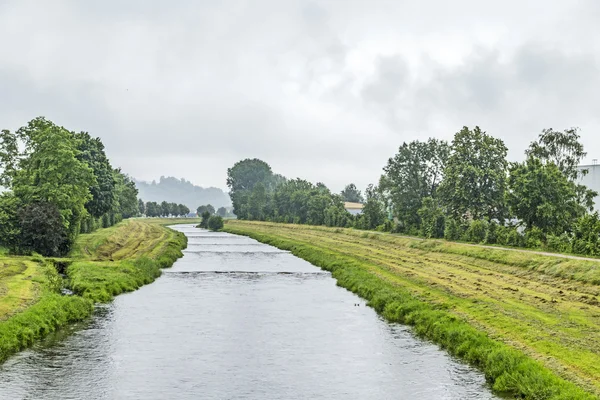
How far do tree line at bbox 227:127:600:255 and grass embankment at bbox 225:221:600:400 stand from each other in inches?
255

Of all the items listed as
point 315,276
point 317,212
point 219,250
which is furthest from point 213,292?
point 317,212

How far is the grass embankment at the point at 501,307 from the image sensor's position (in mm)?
24688

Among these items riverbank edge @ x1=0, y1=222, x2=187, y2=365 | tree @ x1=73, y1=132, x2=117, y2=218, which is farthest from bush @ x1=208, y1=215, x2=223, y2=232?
riverbank edge @ x1=0, y1=222, x2=187, y2=365

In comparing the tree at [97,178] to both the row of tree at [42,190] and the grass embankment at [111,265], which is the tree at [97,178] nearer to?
the grass embankment at [111,265]

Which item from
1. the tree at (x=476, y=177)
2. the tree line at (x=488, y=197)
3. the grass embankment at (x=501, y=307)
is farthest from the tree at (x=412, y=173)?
the grass embankment at (x=501, y=307)

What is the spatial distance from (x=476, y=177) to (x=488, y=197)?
337 cm

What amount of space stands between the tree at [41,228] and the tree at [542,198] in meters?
51.2

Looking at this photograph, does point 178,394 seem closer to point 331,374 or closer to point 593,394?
point 331,374

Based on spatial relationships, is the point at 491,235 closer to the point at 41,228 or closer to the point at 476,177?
the point at 476,177

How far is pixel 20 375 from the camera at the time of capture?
2625 centimetres

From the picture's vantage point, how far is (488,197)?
307 feet

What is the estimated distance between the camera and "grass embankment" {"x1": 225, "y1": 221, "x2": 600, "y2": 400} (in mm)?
24688

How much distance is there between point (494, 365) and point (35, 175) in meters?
63.5

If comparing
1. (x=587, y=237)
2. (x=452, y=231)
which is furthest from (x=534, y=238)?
(x=452, y=231)
